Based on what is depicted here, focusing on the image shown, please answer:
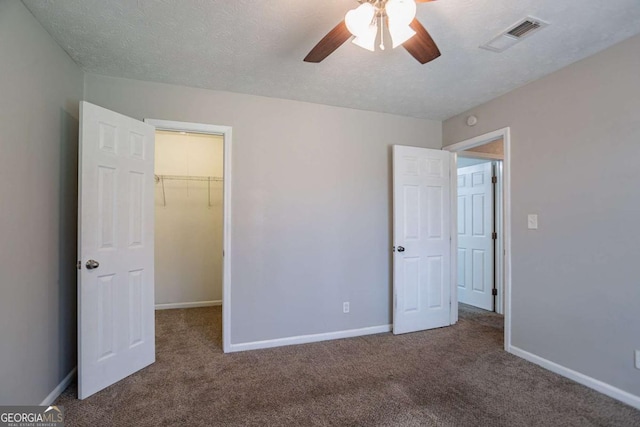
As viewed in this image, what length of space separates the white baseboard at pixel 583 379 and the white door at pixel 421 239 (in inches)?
34.3

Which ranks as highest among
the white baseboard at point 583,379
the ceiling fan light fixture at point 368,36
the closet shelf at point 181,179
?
the ceiling fan light fixture at point 368,36

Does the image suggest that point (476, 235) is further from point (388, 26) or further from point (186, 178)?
point (186, 178)

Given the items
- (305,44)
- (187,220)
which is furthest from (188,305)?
(305,44)

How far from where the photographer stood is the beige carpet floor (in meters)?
1.88

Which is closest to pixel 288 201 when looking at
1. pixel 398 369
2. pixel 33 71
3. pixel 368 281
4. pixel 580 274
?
pixel 368 281

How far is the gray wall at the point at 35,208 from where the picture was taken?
A: 1.62m

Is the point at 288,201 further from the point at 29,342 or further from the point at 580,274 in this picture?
the point at 580,274

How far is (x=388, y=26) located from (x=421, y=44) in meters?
0.23

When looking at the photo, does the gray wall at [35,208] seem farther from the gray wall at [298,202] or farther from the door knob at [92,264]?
the gray wall at [298,202]

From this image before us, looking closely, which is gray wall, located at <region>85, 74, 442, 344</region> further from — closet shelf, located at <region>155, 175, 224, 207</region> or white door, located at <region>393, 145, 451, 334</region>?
closet shelf, located at <region>155, 175, 224, 207</region>

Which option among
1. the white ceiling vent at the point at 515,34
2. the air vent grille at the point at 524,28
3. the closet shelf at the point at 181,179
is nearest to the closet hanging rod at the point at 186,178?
the closet shelf at the point at 181,179

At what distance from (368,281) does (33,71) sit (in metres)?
3.18

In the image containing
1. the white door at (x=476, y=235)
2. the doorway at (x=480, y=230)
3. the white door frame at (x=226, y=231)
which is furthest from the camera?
the white door at (x=476, y=235)

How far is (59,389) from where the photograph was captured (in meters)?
2.11
